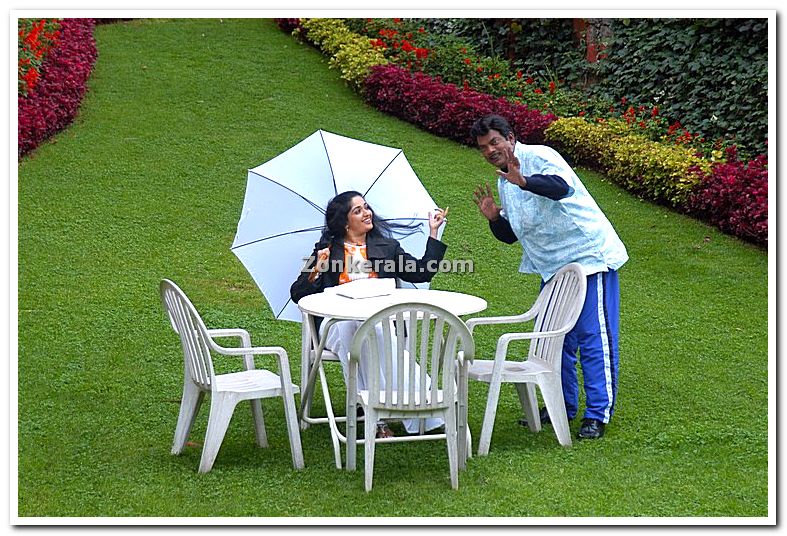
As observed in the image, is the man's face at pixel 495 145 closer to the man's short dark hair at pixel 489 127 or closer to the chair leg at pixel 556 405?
the man's short dark hair at pixel 489 127

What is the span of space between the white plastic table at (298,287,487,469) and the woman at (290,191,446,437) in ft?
0.75

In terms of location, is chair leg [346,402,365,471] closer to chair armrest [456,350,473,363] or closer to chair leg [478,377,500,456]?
chair armrest [456,350,473,363]

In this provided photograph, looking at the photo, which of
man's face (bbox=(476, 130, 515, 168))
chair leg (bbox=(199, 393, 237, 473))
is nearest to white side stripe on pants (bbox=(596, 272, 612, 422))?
man's face (bbox=(476, 130, 515, 168))

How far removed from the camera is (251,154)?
1171 centimetres

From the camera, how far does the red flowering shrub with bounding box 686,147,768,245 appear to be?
9266mm

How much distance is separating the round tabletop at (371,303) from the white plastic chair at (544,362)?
0.80 ft

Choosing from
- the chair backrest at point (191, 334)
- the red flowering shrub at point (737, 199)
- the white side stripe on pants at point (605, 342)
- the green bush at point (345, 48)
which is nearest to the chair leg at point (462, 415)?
the white side stripe on pants at point (605, 342)

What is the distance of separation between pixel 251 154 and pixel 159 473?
23.6ft

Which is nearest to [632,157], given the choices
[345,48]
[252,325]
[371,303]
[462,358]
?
[345,48]

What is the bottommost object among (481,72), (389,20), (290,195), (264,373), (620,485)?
(620,485)

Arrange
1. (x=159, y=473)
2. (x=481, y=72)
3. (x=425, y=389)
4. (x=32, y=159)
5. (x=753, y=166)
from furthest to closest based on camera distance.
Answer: (x=481, y=72)
(x=32, y=159)
(x=753, y=166)
(x=159, y=473)
(x=425, y=389)

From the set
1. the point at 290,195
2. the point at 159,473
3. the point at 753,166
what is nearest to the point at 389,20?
the point at 753,166

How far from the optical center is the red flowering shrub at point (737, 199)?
9266 mm

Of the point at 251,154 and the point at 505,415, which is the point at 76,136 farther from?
the point at 505,415
